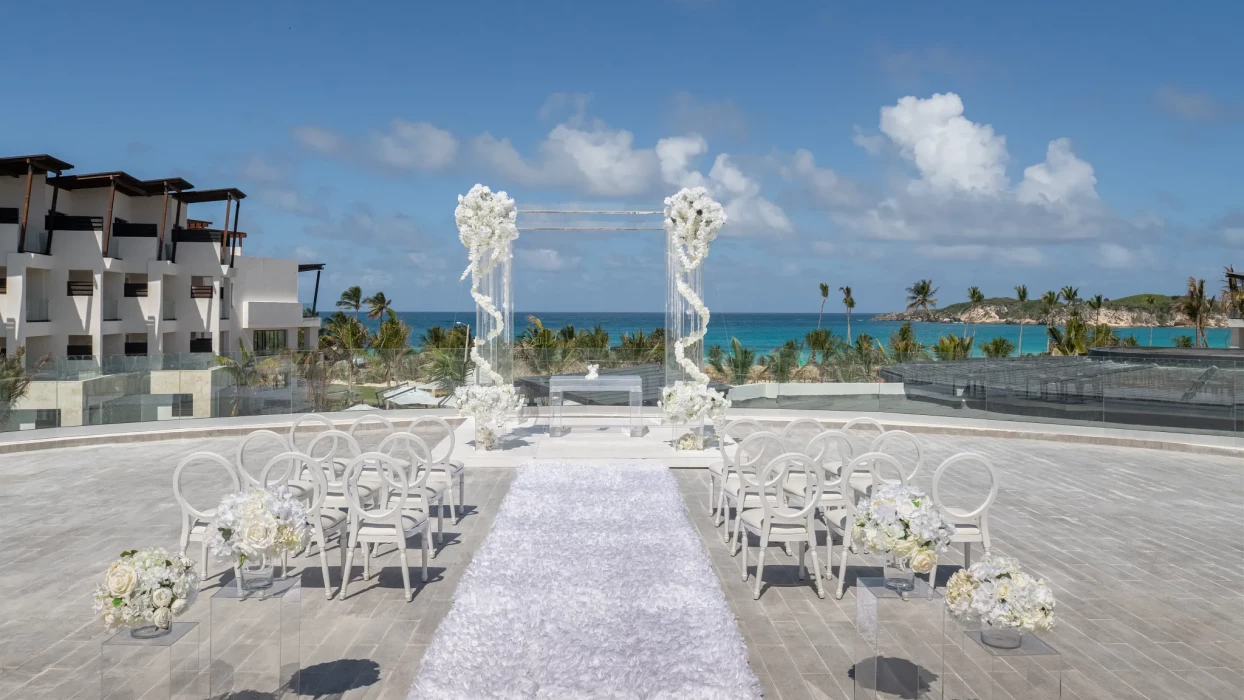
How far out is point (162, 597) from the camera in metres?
2.78

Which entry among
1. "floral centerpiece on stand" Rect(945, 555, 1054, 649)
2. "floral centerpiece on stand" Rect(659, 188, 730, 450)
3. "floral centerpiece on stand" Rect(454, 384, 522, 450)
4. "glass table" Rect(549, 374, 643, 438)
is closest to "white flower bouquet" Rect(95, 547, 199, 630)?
"floral centerpiece on stand" Rect(945, 555, 1054, 649)

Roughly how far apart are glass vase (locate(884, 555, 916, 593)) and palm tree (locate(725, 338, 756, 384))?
436 inches

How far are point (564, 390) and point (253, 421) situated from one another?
520 cm

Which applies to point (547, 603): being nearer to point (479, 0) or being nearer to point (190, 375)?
point (190, 375)

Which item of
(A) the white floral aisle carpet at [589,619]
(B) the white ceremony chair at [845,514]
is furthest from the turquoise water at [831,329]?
(B) the white ceremony chair at [845,514]

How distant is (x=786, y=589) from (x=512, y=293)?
7.28m

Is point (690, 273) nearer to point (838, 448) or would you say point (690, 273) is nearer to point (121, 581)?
point (838, 448)

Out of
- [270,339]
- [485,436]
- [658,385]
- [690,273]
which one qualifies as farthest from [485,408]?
[270,339]

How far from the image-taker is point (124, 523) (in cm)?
648

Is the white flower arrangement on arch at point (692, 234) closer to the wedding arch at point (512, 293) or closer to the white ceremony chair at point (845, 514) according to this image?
the wedding arch at point (512, 293)

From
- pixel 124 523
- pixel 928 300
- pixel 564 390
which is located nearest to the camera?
pixel 124 523

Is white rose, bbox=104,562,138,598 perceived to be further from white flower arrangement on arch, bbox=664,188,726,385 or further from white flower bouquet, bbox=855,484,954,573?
white flower arrangement on arch, bbox=664,188,726,385

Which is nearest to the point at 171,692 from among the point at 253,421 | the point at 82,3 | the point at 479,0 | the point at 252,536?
the point at 252,536

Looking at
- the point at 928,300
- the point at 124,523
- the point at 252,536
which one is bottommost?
the point at 124,523
